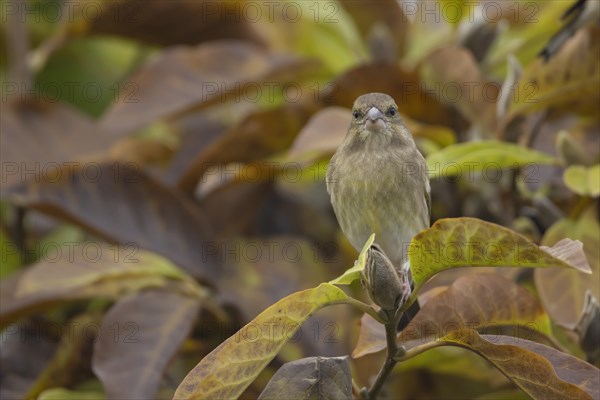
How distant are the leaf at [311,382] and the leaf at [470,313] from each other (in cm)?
19

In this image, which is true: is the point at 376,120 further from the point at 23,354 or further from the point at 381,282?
the point at 23,354

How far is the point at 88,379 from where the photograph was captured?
3184mm

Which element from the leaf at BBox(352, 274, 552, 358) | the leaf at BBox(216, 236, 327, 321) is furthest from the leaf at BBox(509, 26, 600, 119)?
the leaf at BBox(216, 236, 327, 321)

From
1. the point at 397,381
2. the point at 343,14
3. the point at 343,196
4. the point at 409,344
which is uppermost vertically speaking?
the point at 343,14

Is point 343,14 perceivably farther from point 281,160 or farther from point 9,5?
point 9,5

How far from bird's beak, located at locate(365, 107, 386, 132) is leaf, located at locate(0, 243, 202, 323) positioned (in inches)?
33.0

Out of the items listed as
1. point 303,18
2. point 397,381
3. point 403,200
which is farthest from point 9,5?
point 397,381

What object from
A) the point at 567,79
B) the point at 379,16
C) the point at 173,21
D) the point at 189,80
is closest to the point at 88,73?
the point at 173,21

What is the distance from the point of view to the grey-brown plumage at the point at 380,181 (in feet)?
10.6

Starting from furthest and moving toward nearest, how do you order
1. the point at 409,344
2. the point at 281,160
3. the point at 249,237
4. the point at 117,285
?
the point at 249,237 → the point at 281,160 → the point at 117,285 → the point at 409,344

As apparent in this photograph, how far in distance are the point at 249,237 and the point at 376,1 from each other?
111 centimetres

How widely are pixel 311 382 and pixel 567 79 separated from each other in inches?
58.2

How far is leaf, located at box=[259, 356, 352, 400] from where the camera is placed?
82.7 inches

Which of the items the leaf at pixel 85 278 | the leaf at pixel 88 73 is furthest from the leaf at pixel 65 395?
the leaf at pixel 88 73
